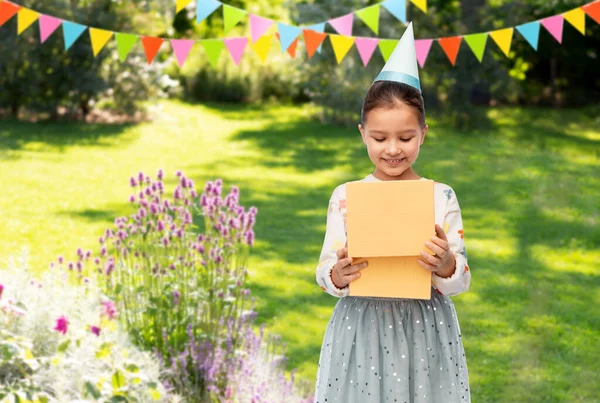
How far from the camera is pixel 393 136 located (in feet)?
7.73

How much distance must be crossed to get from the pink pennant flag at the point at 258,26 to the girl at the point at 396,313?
80.4 inches

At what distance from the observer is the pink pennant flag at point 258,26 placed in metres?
4.43

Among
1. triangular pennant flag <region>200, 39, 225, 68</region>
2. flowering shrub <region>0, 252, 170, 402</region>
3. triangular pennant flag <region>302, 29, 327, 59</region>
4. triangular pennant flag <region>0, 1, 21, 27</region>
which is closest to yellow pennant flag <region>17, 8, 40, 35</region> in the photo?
triangular pennant flag <region>0, 1, 21, 27</region>

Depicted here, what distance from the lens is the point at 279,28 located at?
4.46 meters

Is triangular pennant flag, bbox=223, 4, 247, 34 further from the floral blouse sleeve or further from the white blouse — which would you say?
the floral blouse sleeve

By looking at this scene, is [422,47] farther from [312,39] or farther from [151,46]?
[151,46]

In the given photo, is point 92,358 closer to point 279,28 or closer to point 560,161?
point 279,28

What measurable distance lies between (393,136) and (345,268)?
377 mm

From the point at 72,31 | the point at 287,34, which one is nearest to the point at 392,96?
the point at 287,34

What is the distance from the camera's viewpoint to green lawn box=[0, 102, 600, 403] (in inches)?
207

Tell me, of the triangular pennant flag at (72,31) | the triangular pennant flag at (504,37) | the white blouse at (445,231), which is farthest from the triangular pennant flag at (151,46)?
the white blouse at (445,231)

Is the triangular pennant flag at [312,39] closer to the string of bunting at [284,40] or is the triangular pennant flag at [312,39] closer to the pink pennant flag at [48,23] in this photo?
the string of bunting at [284,40]

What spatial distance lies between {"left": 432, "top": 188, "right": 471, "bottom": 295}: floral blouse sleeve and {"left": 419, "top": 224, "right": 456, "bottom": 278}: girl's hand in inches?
1.8

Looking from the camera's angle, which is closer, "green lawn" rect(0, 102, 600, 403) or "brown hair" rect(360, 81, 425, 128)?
"brown hair" rect(360, 81, 425, 128)
